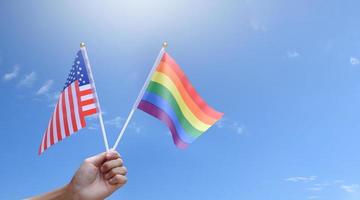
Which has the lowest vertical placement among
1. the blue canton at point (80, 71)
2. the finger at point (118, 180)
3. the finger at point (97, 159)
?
the finger at point (118, 180)

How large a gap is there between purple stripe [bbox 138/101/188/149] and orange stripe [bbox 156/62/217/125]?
488 mm

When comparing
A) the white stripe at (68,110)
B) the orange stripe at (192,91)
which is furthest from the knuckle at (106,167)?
the orange stripe at (192,91)

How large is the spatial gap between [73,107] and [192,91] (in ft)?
7.31

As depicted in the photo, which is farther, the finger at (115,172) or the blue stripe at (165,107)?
the blue stripe at (165,107)

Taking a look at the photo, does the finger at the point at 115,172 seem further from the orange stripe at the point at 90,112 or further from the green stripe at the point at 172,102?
the green stripe at the point at 172,102

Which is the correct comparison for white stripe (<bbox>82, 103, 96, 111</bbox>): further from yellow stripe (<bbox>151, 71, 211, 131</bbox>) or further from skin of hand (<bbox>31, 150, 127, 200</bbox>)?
skin of hand (<bbox>31, 150, 127, 200</bbox>)

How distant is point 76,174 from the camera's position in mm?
5727

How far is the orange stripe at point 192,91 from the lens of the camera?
349 inches

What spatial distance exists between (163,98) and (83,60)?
1643mm

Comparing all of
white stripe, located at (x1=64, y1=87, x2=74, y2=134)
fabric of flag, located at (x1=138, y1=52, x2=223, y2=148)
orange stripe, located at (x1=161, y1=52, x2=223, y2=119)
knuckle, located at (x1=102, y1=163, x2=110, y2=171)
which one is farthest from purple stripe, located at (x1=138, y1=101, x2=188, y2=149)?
knuckle, located at (x1=102, y1=163, x2=110, y2=171)

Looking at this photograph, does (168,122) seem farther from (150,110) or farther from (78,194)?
(78,194)

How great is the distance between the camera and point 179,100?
902 centimetres

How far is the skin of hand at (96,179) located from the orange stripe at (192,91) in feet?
10.9

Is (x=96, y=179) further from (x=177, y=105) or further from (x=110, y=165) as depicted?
(x=177, y=105)
